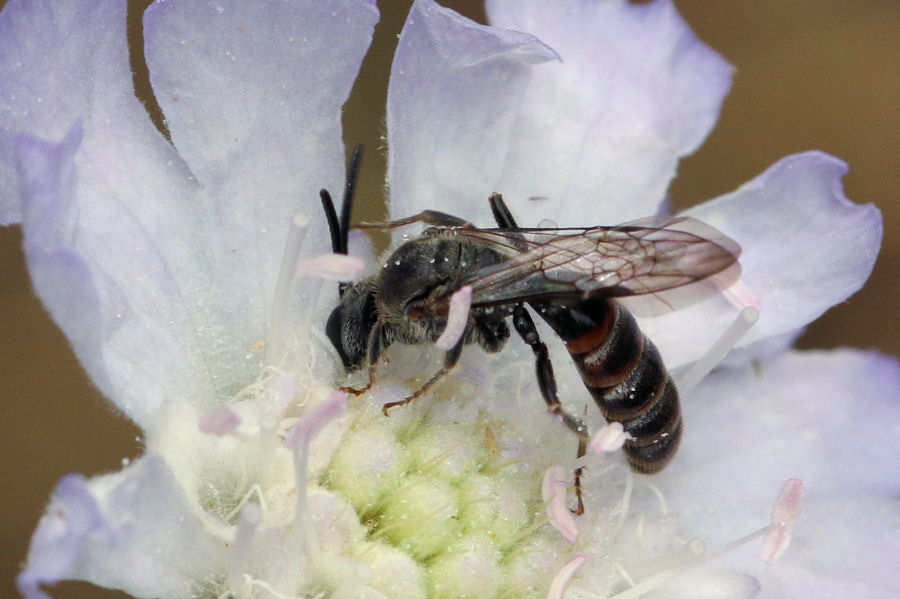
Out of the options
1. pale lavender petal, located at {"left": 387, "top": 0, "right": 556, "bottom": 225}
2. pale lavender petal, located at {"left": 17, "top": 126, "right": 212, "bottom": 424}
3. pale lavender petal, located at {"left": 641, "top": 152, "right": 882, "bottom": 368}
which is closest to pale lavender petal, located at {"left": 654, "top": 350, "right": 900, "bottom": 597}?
pale lavender petal, located at {"left": 641, "top": 152, "right": 882, "bottom": 368}

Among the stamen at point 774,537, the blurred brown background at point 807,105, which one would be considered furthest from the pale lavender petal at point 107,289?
the blurred brown background at point 807,105

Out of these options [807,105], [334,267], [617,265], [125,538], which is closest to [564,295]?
[617,265]

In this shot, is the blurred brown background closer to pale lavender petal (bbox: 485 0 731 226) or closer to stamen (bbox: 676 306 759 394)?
pale lavender petal (bbox: 485 0 731 226)

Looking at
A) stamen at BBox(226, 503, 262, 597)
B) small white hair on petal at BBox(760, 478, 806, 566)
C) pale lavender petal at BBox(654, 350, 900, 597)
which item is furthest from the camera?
A: pale lavender petal at BBox(654, 350, 900, 597)

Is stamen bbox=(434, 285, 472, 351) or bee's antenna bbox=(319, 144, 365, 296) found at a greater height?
bee's antenna bbox=(319, 144, 365, 296)

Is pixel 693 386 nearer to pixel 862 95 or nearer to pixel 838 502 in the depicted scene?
pixel 838 502

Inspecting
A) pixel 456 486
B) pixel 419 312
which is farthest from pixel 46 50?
pixel 456 486
